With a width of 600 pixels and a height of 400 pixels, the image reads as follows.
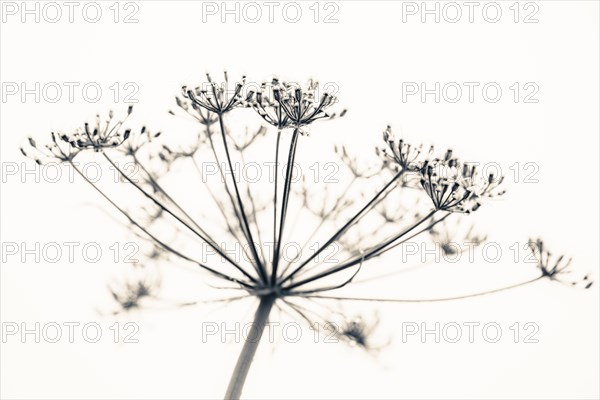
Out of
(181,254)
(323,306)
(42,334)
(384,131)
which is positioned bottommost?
(42,334)

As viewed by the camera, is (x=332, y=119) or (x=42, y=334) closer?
(x=332, y=119)

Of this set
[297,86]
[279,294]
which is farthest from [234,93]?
[279,294]

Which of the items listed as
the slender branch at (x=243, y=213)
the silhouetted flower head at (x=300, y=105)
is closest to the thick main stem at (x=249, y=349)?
the slender branch at (x=243, y=213)

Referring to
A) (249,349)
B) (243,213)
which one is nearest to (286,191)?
(243,213)

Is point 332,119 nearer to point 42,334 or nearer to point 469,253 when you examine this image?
point 469,253

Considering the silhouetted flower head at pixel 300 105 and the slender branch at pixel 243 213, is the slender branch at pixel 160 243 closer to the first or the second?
the slender branch at pixel 243 213

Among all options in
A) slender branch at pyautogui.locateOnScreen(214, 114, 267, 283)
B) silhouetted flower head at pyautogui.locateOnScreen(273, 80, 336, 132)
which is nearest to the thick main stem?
slender branch at pyautogui.locateOnScreen(214, 114, 267, 283)

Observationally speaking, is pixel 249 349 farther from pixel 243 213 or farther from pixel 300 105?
pixel 300 105

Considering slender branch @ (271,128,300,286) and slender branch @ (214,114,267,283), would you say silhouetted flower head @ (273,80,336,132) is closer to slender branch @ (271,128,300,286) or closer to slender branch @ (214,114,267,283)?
slender branch @ (271,128,300,286)

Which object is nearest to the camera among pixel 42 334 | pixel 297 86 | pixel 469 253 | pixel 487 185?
pixel 297 86
